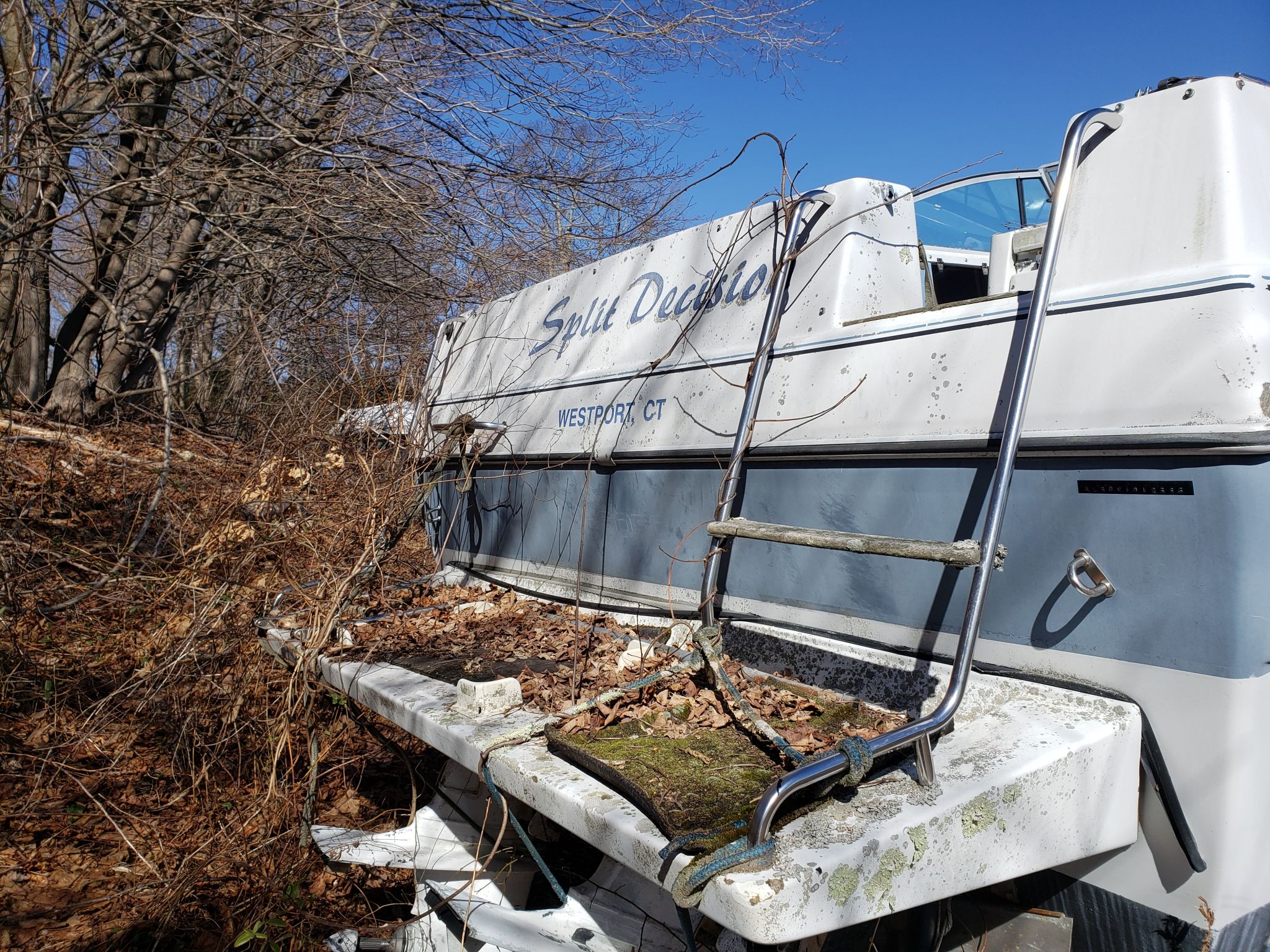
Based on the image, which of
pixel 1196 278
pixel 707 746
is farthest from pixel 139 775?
pixel 1196 278

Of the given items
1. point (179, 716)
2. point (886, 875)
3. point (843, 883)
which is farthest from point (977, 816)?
point (179, 716)

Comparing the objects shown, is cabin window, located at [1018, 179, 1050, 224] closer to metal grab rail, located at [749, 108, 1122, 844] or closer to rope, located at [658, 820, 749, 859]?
metal grab rail, located at [749, 108, 1122, 844]

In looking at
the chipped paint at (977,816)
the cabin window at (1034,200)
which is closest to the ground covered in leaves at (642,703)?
the chipped paint at (977,816)

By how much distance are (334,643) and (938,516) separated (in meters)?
2.49

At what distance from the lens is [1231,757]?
6.82 feet

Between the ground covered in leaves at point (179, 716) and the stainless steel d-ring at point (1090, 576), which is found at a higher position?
the stainless steel d-ring at point (1090, 576)

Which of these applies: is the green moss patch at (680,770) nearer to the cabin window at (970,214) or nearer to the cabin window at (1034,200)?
the cabin window at (970,214)

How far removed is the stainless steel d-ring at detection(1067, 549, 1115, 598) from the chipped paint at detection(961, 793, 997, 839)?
606mm

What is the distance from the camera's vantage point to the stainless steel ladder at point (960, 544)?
6.08 feet

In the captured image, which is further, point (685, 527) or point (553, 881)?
point (685, 527)

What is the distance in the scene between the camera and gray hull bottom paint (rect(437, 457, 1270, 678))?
2066 mm

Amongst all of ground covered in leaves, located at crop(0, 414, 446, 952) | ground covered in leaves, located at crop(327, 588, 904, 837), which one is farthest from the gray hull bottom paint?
ground covered in leaves, located at crop(0, 414, 446, 952)

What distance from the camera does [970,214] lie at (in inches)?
192

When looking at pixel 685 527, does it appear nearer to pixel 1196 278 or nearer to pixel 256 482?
pixel 1196 278
